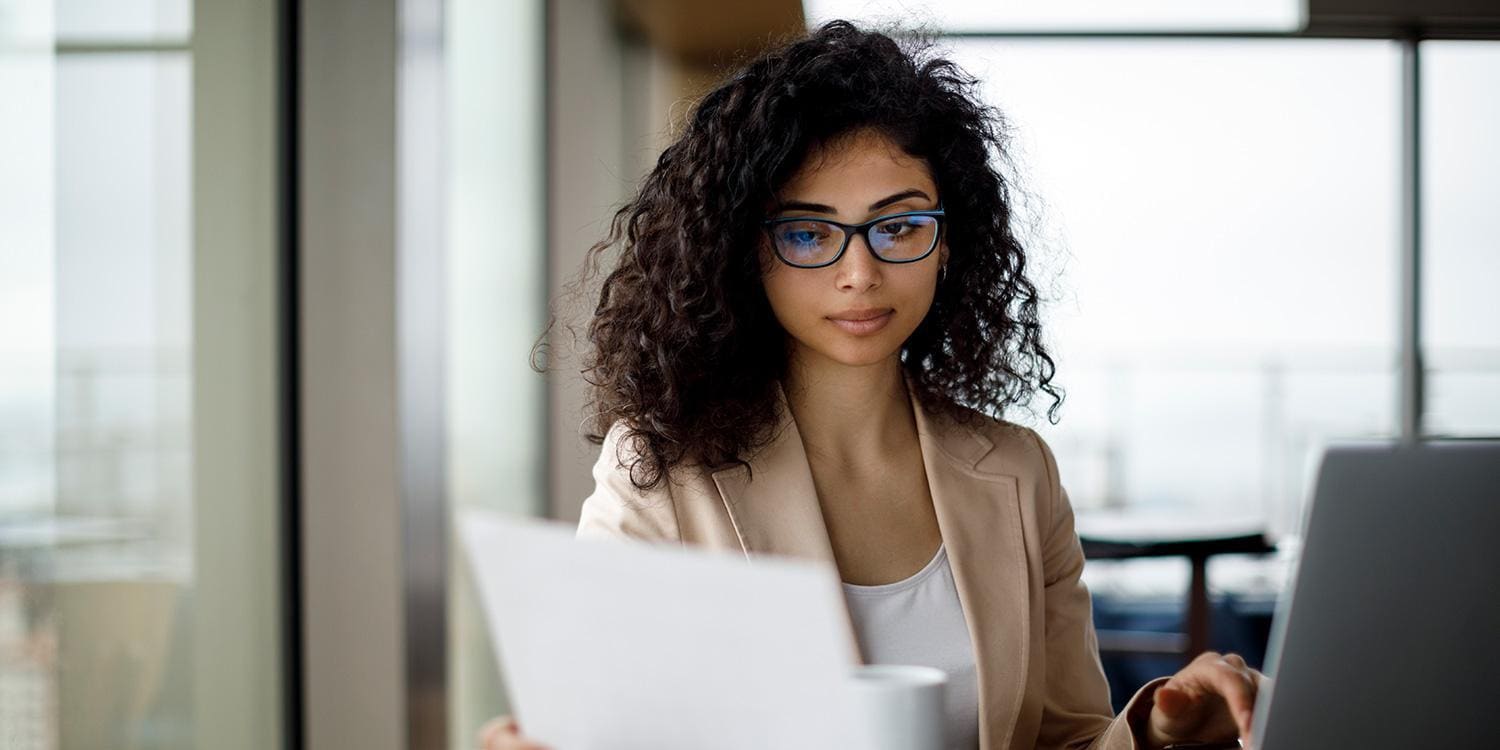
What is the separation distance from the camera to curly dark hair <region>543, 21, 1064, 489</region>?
55.5 inches

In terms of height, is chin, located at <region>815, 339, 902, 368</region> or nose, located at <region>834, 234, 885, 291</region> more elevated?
nose, located at <region>834, 234, 885, 291</region>

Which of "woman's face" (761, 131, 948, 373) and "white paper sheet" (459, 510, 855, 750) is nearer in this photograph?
"white paper sheet" (459, 510, 855, 750)

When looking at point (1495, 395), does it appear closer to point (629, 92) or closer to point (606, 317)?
point (629, 92)

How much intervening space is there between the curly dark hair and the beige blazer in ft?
0.12

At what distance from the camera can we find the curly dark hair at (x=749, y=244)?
1409 millimetres

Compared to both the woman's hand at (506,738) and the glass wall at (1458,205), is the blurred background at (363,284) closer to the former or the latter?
the glass wall at (1458,205)

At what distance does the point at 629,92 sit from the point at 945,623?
10.5ft

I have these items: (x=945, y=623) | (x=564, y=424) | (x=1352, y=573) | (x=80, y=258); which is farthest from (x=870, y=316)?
(x=564, y=424)

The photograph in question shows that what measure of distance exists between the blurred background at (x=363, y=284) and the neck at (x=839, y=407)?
38 centimetres

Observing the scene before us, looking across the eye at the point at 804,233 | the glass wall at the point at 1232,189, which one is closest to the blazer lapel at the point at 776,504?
the eye at the point at 804,233

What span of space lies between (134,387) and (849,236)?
35.3 inches

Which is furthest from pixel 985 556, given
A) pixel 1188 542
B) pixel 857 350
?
pixel 1188 542

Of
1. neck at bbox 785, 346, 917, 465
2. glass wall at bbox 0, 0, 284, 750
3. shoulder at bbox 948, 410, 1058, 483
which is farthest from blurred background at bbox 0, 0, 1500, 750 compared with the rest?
neck at bbox 785, 346, 917, 465

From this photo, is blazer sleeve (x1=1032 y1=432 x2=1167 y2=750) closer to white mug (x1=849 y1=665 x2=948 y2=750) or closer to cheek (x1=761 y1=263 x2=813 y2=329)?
cheek (x1=761 y1=263 x2=813 y2=329)
